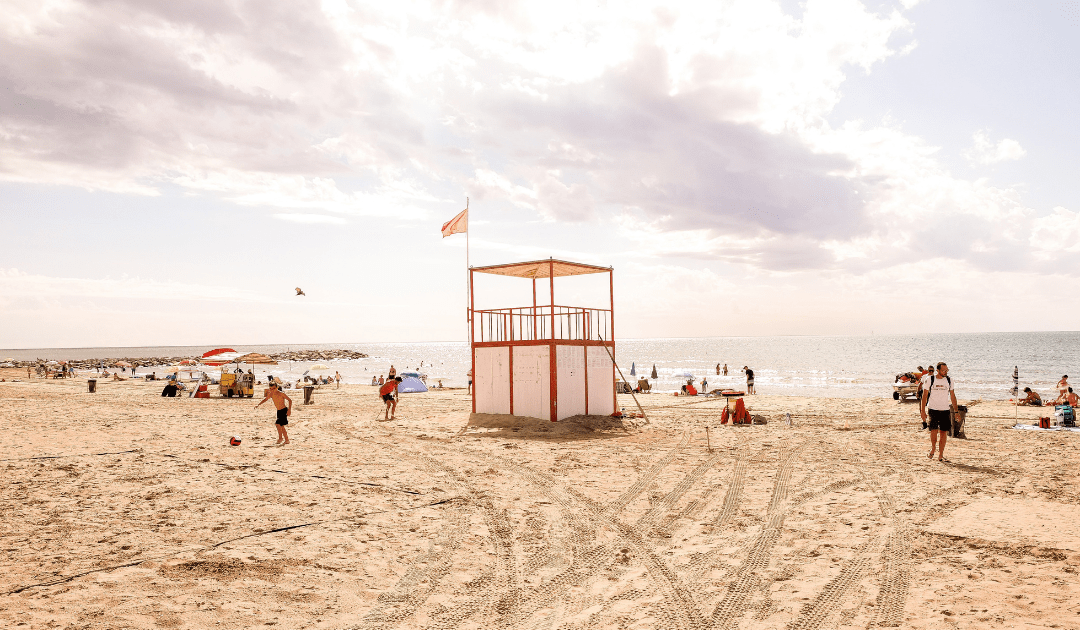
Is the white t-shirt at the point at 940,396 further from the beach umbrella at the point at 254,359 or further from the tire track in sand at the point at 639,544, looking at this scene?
the beach umbrella at the point at 254,359

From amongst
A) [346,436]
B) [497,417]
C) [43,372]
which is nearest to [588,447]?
[497,417]

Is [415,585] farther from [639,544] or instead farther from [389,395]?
[389,395]

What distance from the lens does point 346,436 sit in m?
17.6

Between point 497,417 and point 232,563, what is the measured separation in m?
13.6

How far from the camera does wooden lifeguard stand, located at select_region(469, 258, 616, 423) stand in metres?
20.2

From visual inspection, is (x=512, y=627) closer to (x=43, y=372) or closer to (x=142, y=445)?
(x=142, y=445)

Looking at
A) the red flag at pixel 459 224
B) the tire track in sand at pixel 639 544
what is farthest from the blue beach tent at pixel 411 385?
the tire track in sand at pixel 639 544

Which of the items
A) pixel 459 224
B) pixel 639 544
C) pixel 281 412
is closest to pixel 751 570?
pixel 639 544

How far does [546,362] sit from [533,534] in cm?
1161

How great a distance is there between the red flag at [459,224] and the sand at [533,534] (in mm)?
11758

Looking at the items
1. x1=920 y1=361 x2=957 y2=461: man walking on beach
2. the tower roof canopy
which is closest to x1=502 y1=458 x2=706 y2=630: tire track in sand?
x1=920 y1=361 x2=957 y2=461: man walking on beach

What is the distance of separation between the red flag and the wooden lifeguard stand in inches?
171

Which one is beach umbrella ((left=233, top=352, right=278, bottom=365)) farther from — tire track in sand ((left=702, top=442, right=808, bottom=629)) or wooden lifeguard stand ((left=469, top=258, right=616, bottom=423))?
tire track in sand ((left=702, top=442, right=808, bottom=629))

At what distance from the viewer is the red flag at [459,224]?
26.0m
